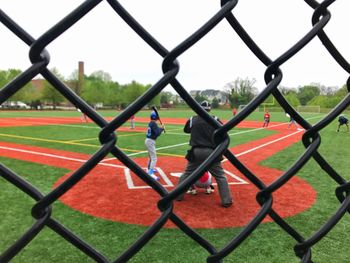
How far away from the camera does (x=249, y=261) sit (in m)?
4.02

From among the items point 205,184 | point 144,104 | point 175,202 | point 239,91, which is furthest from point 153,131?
point 239,91

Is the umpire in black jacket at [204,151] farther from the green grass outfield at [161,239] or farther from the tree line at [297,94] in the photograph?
the tree line at [297,94]

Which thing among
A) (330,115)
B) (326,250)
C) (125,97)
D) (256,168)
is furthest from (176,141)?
(125,97)

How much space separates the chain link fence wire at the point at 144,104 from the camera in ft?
2.32

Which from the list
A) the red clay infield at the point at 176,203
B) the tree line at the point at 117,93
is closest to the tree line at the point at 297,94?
the tree line at the point at 117,93

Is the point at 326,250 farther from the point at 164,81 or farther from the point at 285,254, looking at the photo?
the point at 164,81

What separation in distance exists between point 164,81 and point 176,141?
14.8m

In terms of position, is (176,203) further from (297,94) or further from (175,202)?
(297,94)

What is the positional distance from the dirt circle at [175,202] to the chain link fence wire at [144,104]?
4.19 metres

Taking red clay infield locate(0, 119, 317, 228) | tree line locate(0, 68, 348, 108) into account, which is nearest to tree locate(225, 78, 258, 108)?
tree line locate(0, 68, 348, 108)

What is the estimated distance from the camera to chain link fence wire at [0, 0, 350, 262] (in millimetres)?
708

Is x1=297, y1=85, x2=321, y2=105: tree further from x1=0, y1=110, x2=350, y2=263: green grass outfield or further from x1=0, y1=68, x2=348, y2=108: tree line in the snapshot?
x1=0, y1=110, x2=350, y2=263: green grass outfield

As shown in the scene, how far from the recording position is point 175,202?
6238 millimetres

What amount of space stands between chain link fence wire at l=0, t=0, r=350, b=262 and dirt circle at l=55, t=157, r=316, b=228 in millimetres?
4194
